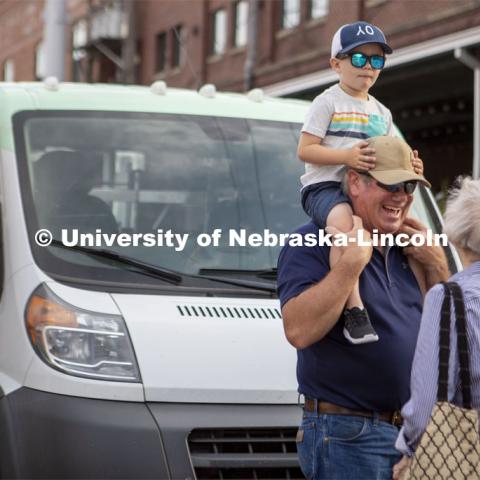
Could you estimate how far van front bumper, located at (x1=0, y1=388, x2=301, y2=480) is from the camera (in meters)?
4.28

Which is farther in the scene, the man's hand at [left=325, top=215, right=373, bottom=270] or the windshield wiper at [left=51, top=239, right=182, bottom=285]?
the windshield wiper at [left=51, top=239, right=182, bottom=285]

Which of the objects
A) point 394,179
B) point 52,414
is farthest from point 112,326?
point 394,179

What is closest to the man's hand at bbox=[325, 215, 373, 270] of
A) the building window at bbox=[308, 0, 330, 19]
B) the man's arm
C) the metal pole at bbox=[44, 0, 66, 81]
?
the man's arm

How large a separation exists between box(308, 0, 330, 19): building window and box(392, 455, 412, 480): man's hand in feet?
70.9

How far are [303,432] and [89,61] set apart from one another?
35.6 metres

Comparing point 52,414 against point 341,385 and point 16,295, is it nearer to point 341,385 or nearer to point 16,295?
point 16,295

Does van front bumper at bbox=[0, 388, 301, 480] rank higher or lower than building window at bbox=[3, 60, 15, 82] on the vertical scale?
lower

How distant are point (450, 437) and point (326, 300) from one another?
59 centimetres

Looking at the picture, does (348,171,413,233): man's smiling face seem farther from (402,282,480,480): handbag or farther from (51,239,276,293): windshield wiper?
(51,239,276,293): windshield wiper

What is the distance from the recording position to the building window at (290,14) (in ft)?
85.0

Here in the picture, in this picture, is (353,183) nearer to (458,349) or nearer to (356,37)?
(356,37)

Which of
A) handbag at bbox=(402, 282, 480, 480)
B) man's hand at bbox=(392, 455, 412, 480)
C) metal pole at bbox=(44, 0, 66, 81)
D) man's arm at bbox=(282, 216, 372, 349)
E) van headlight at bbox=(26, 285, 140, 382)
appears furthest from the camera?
metal pole at bbox=(44, 0, 66, 81)

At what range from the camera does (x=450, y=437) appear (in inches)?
121

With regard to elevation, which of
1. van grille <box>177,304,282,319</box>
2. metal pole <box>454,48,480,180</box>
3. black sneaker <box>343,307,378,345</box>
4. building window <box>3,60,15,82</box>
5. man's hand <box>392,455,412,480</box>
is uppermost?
building window <box>3,60,15,82</box>
